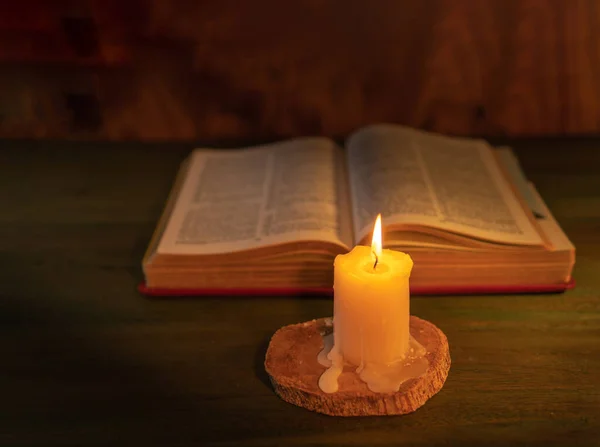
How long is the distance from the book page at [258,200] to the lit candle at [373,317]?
0.17 metres

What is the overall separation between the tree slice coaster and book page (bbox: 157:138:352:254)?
5.7 inches

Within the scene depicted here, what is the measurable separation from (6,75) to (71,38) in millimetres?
158

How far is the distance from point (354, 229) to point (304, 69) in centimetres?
59

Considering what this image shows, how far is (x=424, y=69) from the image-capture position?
1.44 metres

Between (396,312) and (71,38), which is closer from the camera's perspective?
(396,312)

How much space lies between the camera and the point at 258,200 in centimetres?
106

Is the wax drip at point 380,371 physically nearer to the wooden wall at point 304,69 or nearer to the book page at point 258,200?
the book page at point 258,200

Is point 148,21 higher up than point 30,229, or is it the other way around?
point 148,21

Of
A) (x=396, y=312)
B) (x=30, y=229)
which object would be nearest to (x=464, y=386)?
(x=396, y=312)

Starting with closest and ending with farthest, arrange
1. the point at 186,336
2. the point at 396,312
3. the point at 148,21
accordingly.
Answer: the point at 396,312
the point at 186,336
the point at 148,21

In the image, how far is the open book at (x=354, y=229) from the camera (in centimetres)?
91

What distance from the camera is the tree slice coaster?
719 millimetres

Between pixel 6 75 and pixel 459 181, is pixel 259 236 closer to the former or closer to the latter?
pixel 459 181

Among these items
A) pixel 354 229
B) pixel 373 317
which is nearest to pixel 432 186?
pixel 354 229
